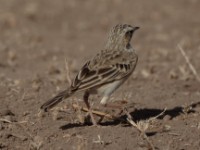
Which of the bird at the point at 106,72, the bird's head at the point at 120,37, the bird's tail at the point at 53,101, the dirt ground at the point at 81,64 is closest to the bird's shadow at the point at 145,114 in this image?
the dirt ground at the point at 81,64

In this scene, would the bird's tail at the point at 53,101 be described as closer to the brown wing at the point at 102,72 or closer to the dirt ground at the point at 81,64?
the brown wing at the point at 102,72

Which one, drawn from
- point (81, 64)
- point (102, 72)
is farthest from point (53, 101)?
point (81, 64)

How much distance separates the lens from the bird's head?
8398 mm

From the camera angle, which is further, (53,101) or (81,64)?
(81,64)

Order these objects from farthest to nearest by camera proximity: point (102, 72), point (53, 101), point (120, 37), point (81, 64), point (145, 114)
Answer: point (81, 64) → point (145, 114) → point (120, 37) → point (102, 72) → point (53, 101)

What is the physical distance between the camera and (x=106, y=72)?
7809 mm

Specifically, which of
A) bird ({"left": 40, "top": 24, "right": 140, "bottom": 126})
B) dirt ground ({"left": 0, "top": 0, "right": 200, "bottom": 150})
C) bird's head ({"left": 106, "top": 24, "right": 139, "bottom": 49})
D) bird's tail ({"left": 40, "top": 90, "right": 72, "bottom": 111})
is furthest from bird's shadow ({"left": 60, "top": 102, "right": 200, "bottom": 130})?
bird's head ({"left": 106, "top": 24, "right": 139, "bottom": 49})

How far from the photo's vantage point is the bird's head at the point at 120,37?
840 cm

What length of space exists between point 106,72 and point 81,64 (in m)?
4.19

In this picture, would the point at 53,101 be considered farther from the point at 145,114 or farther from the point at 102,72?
the point at 145,114

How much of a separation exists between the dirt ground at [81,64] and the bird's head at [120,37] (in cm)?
66

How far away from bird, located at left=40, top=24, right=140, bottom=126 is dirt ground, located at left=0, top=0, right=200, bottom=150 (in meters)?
0.36

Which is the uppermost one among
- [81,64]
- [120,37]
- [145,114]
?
[81,64]

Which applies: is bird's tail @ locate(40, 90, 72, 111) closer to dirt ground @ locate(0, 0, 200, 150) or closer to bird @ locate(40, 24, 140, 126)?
bird @ locate(40, 24, 140, 126)
